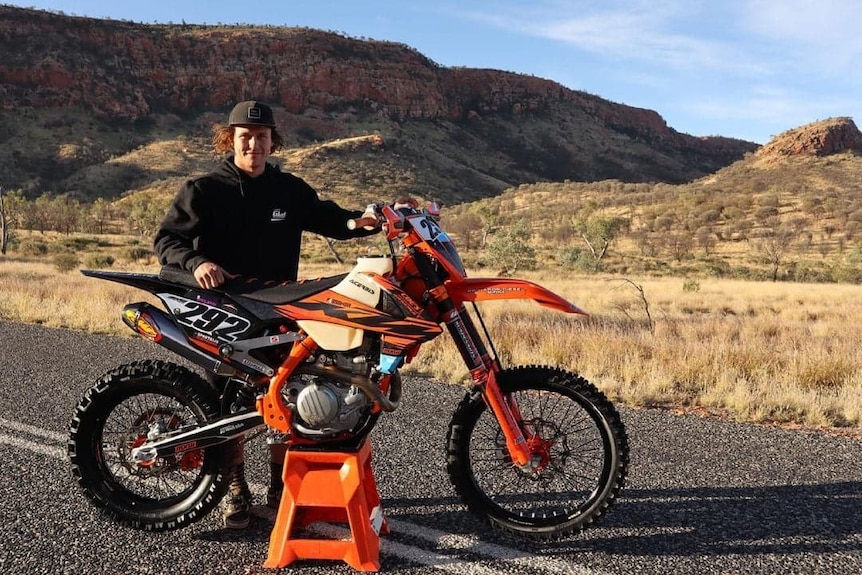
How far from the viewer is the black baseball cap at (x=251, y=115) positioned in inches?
127

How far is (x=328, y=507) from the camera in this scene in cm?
292

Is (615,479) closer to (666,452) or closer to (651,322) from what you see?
(666,452)

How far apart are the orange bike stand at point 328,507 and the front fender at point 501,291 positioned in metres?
0.89

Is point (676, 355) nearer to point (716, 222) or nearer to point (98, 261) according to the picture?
point (98, 261)

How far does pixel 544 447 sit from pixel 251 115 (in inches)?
90.1

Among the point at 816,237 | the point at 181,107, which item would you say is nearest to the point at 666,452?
the point at 816,237

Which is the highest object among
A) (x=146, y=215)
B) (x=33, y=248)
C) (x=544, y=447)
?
(x=544, y=447)

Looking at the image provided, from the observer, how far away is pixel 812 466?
158 inches

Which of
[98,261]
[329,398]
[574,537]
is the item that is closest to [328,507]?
[329,398]

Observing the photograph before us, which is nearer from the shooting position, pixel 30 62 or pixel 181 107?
pixel 30 62

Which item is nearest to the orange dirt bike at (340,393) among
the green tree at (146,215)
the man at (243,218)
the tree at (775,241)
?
the man at (243,218)

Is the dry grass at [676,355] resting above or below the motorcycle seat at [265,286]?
below

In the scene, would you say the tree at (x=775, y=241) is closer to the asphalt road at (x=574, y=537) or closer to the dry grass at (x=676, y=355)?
the dry grass at (x=676, y=355)

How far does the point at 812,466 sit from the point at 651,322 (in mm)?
7624
